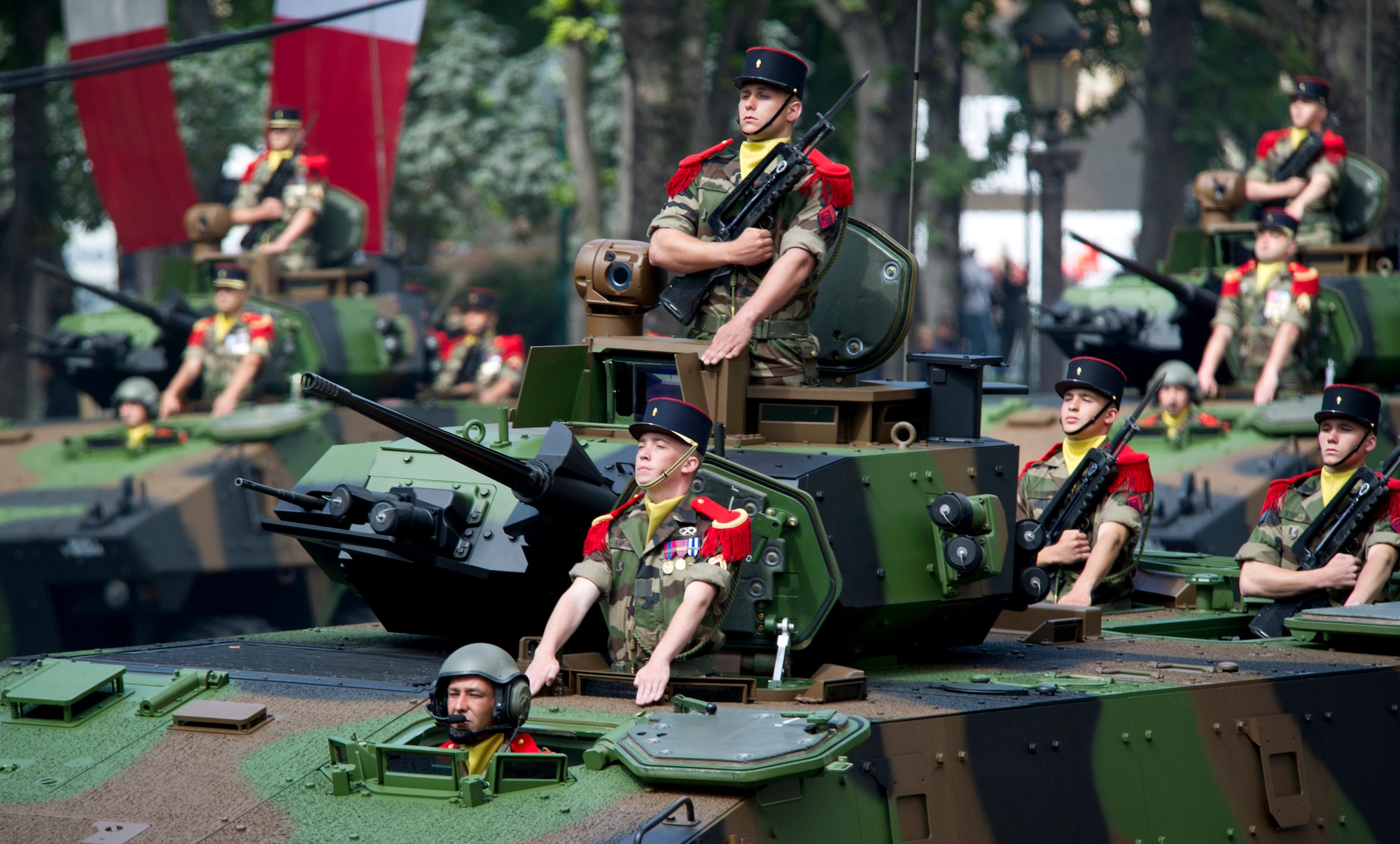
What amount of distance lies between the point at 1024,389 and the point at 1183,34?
61.4 feet

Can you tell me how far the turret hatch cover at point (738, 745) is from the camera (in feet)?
21.0

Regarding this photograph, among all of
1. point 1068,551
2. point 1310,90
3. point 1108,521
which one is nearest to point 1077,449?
point 1108,521

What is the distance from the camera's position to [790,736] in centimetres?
660

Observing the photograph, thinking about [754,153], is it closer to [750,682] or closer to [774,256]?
[774,256]

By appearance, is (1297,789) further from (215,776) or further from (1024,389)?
(215,776)

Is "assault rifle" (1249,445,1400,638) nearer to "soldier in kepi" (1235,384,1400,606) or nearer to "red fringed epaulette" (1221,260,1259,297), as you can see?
"soldier in kepi" (1235,384,1400,606)

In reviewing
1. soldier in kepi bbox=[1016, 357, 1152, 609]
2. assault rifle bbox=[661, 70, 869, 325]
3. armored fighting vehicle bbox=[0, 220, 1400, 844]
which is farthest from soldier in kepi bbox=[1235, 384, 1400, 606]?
assault rifle bbox=[661, 70, 869, 325]

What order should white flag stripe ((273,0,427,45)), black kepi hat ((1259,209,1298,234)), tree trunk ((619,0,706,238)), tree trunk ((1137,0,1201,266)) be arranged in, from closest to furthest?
black kepi hat ((1259,209,1298,234)), tree trunk ((619,0,706,238)), white flag stripe ((273,0,427,45)), tree trunk ((1137,0,1201,266))

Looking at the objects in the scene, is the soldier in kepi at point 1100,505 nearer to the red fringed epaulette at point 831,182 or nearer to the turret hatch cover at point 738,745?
the red fringed epaulette at point 831,182

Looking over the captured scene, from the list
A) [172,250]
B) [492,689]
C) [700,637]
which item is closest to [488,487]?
[700,637]

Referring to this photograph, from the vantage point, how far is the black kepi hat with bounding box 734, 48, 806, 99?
8.47 meters

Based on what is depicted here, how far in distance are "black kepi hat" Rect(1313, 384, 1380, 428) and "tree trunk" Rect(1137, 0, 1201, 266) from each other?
1623 centimetres

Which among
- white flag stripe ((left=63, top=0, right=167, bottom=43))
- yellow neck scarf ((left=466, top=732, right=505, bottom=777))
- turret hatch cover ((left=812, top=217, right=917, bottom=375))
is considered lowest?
yellow neck scarf ((left=466, top=732, right=505, bottom=777))

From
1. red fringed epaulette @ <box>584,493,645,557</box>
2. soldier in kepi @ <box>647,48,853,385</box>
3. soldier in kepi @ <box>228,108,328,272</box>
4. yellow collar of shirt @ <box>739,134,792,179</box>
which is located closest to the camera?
red fringed epaulette @ <box>584,493,645,557</box>
